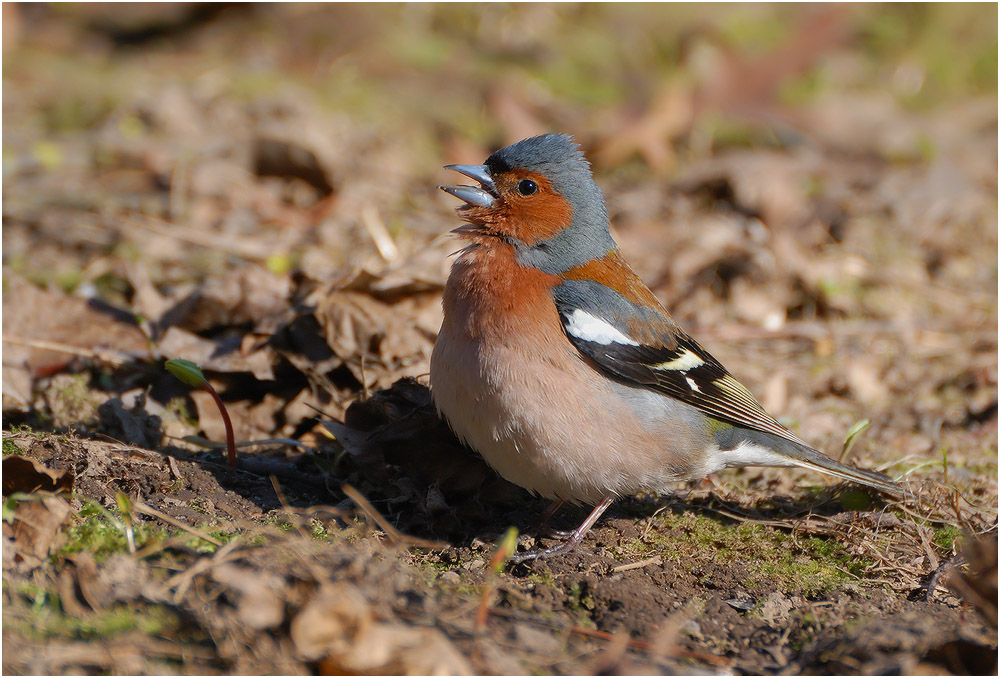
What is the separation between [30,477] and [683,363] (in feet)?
9.09

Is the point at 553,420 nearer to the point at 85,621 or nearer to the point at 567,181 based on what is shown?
the point at 567,181

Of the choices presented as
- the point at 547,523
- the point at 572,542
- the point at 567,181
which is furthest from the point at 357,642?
the point at 567,181

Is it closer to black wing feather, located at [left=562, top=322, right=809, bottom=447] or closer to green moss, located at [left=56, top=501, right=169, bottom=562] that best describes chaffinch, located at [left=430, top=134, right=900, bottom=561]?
black wing feather, located at [left=562, top=322, right=809, bottom=447]

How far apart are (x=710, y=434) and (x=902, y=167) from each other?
567 centimetres

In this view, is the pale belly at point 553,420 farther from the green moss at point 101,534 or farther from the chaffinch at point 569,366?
the green moss at point 101,534

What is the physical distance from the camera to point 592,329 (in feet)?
12.6

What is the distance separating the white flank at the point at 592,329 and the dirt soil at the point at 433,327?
0.91 metres

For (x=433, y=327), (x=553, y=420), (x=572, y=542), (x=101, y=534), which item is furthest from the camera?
(x=433, y=327)

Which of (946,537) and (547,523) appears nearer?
(946,537)

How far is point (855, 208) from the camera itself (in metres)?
7.64

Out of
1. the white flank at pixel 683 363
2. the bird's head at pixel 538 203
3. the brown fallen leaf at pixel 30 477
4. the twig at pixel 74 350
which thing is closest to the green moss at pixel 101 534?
the brown fallen leaf at pixel 30 477

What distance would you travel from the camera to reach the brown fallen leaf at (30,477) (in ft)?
10.7

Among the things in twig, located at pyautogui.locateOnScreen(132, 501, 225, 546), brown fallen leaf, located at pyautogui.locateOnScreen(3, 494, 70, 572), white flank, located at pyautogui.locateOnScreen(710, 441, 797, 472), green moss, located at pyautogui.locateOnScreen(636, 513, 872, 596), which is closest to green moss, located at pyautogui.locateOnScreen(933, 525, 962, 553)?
green moss, located at pyautogui.locateOnScreen(636, 513, 872, 596)

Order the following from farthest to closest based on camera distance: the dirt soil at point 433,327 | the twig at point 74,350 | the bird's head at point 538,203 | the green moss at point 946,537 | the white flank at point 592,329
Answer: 1. the twig at point 74,350
2. the bird's head at point 538,203
3. the green moss at point 946,537
4. the white flank at point 592,329
5. the dirt soil at point 433,327
